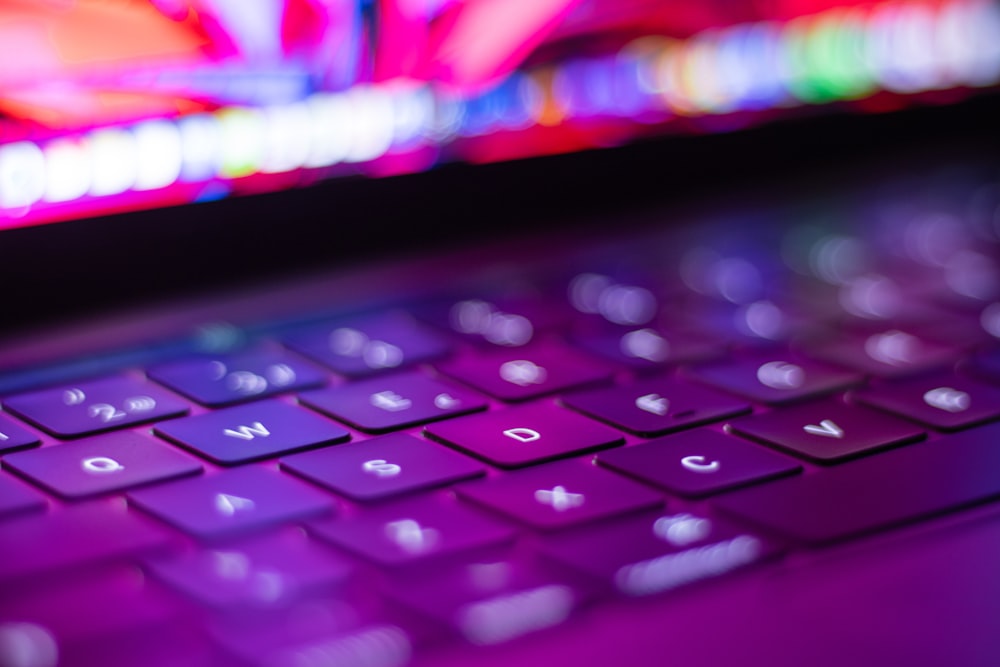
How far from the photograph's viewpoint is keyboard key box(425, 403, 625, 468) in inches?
16.4

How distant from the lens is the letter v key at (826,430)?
44 centimetres

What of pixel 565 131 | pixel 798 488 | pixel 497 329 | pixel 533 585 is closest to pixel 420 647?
pixel 533 585

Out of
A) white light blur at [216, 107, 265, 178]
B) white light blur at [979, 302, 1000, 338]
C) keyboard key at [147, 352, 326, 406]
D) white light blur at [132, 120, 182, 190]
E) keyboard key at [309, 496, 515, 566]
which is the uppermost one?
white light blur at [979, 302, 1000, 338]

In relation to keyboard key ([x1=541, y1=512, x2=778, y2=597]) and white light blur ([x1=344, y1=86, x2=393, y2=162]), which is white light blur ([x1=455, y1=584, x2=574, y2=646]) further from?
white light blur ([x1=344, y1=86, x2=393, y2=162])

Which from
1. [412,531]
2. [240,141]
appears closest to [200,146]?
[240,141]

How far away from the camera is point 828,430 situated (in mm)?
445

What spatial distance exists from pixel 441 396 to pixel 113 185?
0.57 ft

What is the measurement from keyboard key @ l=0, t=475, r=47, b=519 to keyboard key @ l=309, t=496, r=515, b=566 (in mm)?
85

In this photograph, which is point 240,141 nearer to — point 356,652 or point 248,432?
point 248,432

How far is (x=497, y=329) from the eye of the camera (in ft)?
1.82

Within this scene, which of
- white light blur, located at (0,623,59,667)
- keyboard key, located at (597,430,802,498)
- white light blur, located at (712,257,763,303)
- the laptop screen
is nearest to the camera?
white light blur, located at (0,623,59,667)

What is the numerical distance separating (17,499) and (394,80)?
0.95ft

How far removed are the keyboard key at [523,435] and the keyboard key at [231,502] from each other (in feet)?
0.21

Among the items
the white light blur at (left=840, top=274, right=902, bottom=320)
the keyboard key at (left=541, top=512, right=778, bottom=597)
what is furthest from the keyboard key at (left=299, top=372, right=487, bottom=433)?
the white light blur at (left=840, top=274, right=902, bottom=320)
